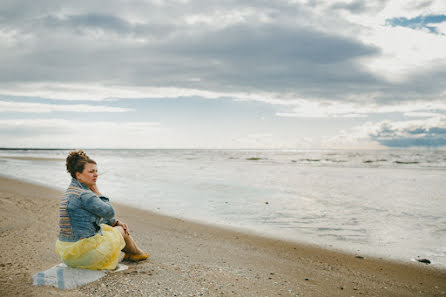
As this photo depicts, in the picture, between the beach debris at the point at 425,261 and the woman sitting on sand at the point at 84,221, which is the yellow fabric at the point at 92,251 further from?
the beach debris at the point at 425,261

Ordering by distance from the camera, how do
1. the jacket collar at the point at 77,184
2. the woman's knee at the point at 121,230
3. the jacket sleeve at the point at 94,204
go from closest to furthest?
the jacket sleeve at the point at 94,204
the jacket collar at the point at 77,184
the woman's knee at the point at 121,230

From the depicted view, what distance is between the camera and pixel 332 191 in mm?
15859

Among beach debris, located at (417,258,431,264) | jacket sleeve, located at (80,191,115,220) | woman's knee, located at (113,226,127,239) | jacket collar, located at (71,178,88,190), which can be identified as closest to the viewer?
jacket sleeve, located at (80,191,115,220)

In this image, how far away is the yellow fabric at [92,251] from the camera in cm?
448

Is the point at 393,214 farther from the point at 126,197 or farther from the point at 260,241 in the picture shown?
the point at 126,197

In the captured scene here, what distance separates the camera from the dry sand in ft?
14.3

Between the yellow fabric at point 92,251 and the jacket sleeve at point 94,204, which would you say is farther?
the yellow fabric at point 92,251

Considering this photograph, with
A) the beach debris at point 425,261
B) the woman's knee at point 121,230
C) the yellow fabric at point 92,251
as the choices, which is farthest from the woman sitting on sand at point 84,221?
the beach debris at point 425,261

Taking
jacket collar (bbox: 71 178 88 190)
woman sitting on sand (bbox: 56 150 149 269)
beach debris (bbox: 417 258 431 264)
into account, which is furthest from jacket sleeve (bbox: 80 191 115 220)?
beach debris (bbox: 417 258 431 264)

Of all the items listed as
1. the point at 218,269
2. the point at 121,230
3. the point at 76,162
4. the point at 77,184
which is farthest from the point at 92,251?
the point at 218,269

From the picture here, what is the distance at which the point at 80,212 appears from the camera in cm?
439

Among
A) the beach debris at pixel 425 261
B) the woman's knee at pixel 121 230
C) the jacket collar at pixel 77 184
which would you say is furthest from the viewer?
the beach debris at pixel 425 261

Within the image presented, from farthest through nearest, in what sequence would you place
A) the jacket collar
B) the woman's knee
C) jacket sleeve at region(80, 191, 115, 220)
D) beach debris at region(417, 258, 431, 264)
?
beach debris at region(417, 258, 431, 264) → the woman's knee → the jacket collar → jacket sleeve at region(80, 191, 115, 220)

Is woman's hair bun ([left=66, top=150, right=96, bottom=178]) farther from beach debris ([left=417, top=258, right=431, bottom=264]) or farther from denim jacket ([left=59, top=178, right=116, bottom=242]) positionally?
beach debris ([left=417, top=258, right=431, bottom=264])
